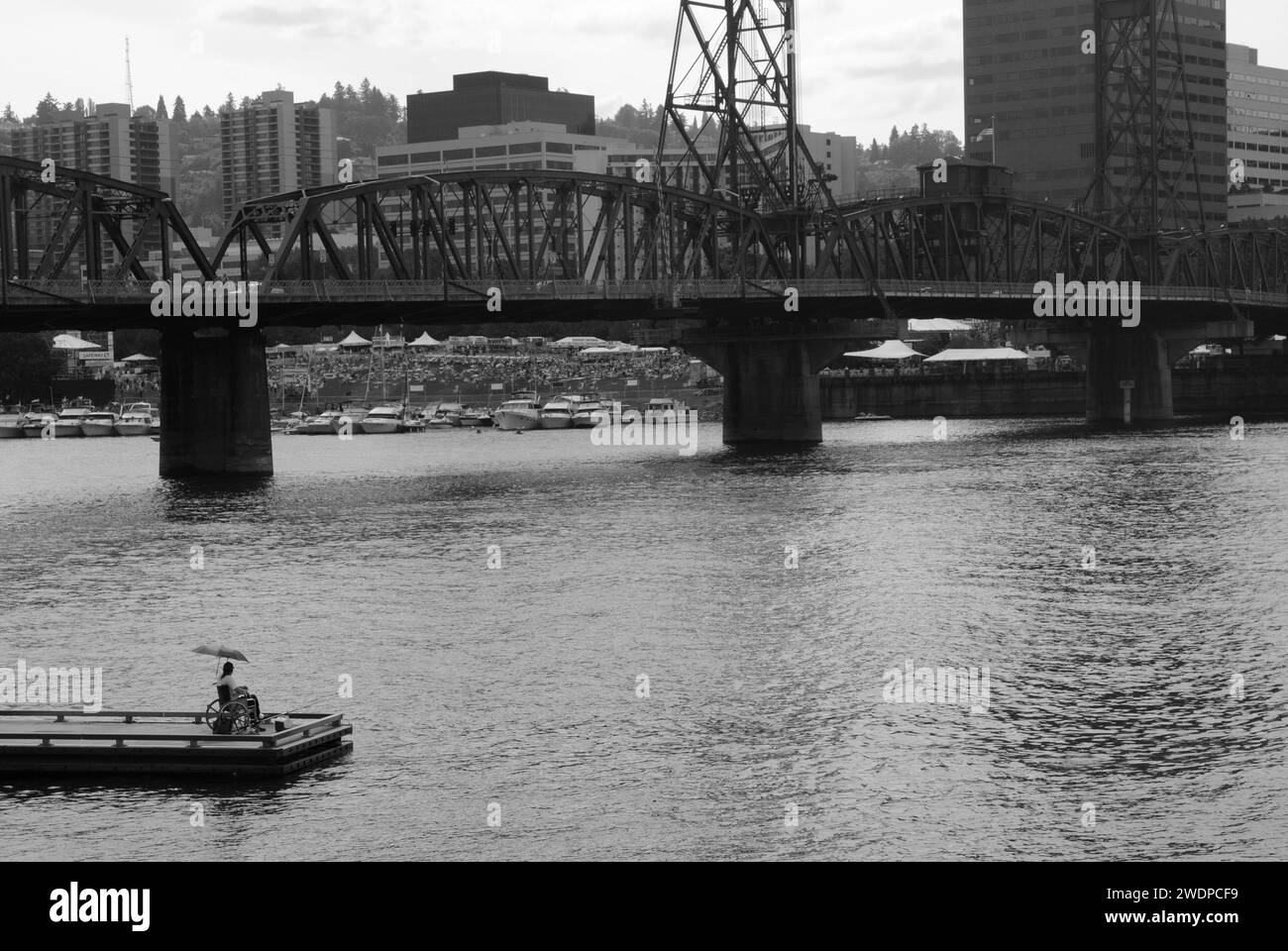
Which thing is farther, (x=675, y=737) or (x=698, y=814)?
(x=675, y=737)

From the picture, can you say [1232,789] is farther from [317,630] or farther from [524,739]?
[317,630]

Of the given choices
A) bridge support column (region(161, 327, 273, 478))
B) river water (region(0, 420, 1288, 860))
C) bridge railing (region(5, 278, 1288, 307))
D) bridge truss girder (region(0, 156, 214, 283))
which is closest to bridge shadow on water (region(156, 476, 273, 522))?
river water (region(0, 420, 1288, 860))

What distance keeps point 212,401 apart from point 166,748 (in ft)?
291

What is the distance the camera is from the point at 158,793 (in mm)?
45438

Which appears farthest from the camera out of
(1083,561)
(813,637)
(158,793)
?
(1083,561)

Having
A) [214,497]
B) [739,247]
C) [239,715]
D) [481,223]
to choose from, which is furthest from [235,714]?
[739,247]

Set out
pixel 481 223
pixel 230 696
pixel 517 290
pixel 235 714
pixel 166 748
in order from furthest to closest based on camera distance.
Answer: pixel 481 223
pixel 517 290
pixel 230 696
pixel 235 714
pixel 166 748

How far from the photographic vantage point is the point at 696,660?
60.0 m

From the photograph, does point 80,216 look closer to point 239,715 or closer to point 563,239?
point 563,239

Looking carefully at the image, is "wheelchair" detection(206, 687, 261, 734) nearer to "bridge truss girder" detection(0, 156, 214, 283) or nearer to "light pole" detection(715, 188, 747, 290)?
"bridge truss girder" detection(0, 156, 214, 283)

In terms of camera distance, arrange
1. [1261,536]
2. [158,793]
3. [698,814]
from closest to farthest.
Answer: [698,814], [158,793], [1261,536]
